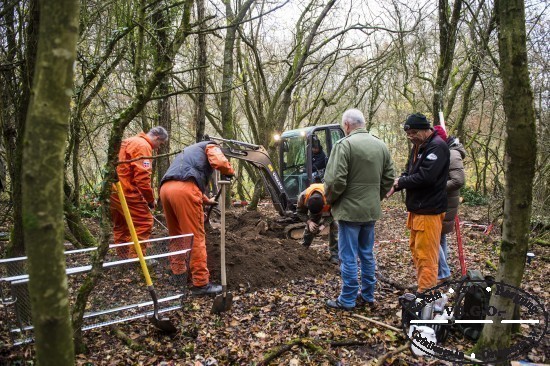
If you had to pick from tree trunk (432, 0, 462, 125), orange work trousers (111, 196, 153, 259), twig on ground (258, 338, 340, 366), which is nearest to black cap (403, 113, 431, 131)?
twig on ground (258, 338, 340, 366)

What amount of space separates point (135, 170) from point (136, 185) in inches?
7.7

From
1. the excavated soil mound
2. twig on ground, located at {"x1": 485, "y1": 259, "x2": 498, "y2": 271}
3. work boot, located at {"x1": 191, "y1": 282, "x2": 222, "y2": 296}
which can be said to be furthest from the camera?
twig on ground, located at {"x1": 485, "y1": 259, "x2": 498, "y2": 271}

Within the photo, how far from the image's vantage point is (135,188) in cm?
490

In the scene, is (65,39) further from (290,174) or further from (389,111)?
(389,111)

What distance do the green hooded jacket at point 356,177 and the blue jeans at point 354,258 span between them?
0.48ft

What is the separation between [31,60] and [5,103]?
0.73 m

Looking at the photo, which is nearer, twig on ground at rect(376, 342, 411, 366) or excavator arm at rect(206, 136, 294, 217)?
twig on ground at rect(376, 342, 411, 366)

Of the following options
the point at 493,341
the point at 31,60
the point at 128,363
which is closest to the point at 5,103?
the point at 31,60

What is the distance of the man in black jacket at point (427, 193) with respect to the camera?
148 inches

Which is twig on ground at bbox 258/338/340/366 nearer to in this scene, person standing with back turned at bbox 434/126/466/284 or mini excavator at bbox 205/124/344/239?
person standing with back turned at bbox 434/126/466/284

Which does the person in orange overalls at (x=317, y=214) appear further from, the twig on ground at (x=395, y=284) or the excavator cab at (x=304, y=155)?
the excavator cab at (x=304, y=155)

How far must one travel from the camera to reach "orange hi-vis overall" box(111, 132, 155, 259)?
4754 mm

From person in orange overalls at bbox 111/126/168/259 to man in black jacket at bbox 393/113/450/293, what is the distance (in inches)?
124

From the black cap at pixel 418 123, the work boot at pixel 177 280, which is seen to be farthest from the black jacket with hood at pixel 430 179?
the work boot at pixel 177 280
